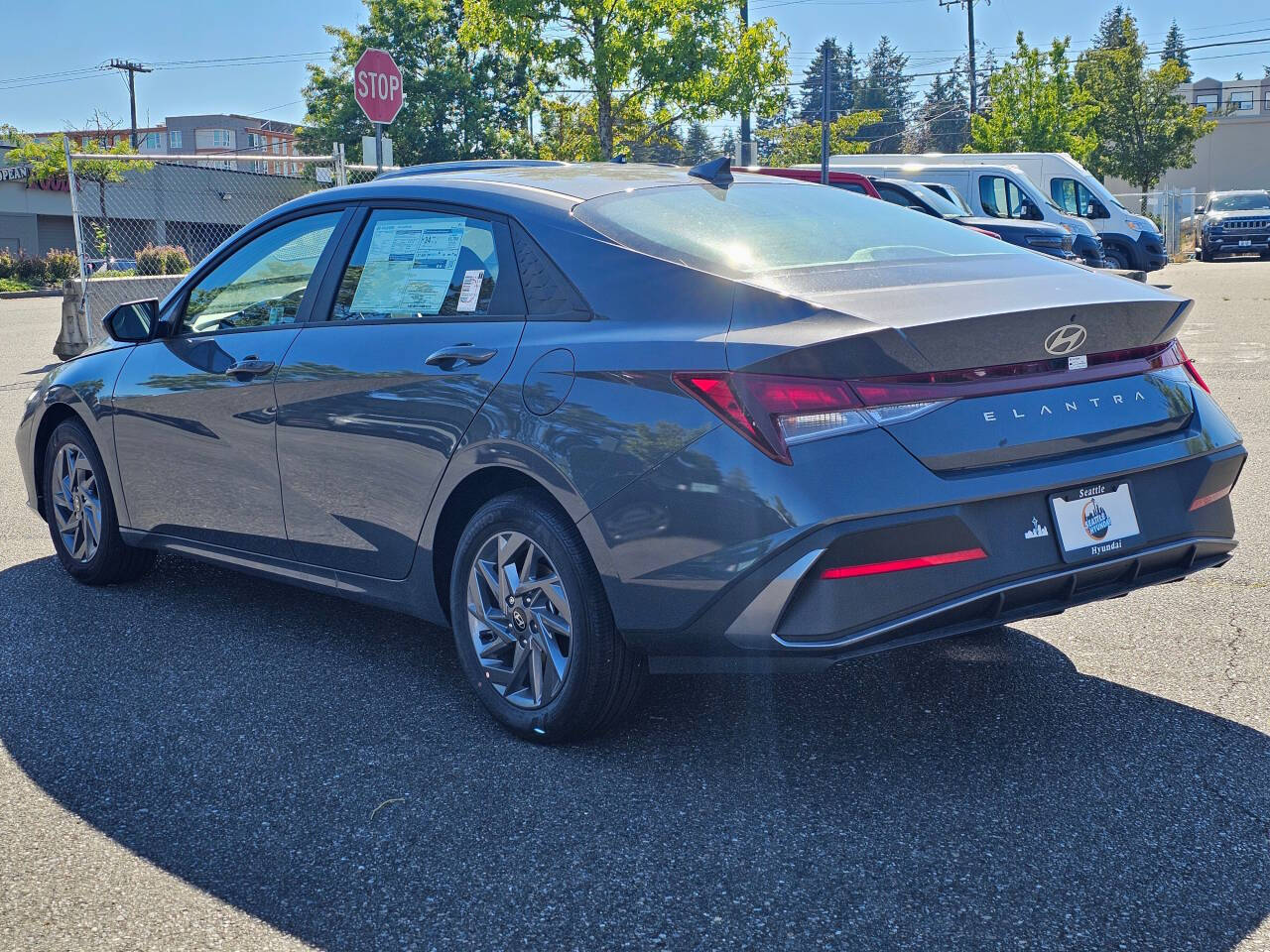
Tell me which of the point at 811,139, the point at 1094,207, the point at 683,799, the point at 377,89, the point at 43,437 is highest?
the point at 811,139

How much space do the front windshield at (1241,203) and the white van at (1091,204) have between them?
14.4 m

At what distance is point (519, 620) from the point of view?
373 cm

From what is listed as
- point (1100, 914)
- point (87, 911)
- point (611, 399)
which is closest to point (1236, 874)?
point (1100, 914)

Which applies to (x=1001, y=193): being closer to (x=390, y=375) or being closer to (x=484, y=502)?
(x=390, y=375)

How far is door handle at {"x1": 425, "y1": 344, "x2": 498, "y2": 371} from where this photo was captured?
150 inches

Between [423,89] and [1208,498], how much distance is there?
5908 centimetres

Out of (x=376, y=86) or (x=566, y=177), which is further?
(x=376, y=86)

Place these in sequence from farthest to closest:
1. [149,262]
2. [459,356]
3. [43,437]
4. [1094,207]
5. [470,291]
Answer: [1094,207] < [149,262] < [43,437] < [470,291] < [459,356]

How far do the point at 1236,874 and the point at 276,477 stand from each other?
10.0ft

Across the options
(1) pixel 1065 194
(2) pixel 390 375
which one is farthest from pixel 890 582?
(1) pixel 1065 194

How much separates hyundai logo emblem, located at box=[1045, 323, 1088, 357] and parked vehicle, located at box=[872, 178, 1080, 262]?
45.1 ft

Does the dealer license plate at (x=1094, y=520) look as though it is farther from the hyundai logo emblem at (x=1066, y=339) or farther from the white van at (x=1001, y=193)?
the white van at (x=1001, y=193)

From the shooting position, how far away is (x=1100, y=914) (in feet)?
8.90

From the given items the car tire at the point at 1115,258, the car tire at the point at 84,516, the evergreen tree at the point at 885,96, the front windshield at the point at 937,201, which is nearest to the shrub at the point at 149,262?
→ the front windshield at the point at 937,201
